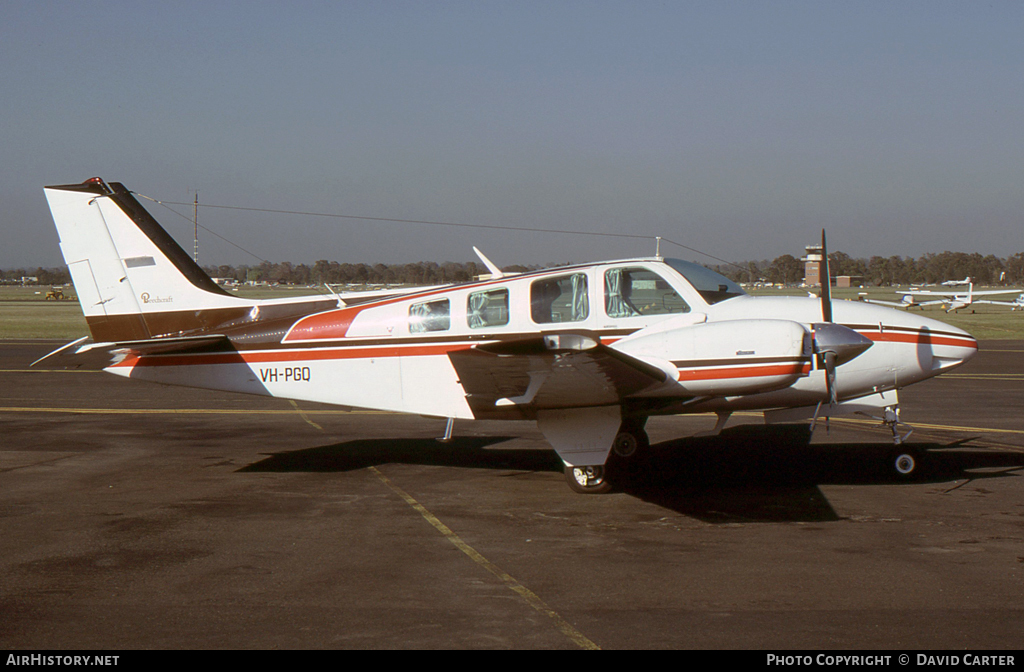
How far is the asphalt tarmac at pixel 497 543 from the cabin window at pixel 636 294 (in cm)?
218

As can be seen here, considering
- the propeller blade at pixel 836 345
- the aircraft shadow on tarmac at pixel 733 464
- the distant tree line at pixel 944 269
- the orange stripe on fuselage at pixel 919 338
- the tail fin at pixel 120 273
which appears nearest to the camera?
the propeller blade at pixel 836 345

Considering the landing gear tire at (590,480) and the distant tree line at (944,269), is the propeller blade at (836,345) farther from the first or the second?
the distant tree line at (944,269)

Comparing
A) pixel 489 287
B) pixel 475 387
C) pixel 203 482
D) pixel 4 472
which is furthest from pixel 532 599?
pixel 4 472

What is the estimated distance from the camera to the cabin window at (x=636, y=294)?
9.23 metres

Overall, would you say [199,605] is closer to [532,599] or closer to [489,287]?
[532,599]

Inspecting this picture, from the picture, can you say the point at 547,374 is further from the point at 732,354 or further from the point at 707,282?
the point at 707,282

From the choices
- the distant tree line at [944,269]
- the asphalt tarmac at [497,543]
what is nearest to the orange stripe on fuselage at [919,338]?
the asphalt tarmac at [497,543]

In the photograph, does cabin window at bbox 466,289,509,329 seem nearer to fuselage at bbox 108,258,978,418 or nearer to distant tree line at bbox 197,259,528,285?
fuselage at bbox 108,258,978,418

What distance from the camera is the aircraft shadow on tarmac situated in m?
8.77

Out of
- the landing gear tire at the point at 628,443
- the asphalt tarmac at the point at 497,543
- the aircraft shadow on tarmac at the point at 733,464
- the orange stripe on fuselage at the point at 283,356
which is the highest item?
the orange stripe on fuselage at the point at 283,356

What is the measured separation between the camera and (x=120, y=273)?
1098cm

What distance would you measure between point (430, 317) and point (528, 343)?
2925 millimetres

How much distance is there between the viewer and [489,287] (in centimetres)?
968
